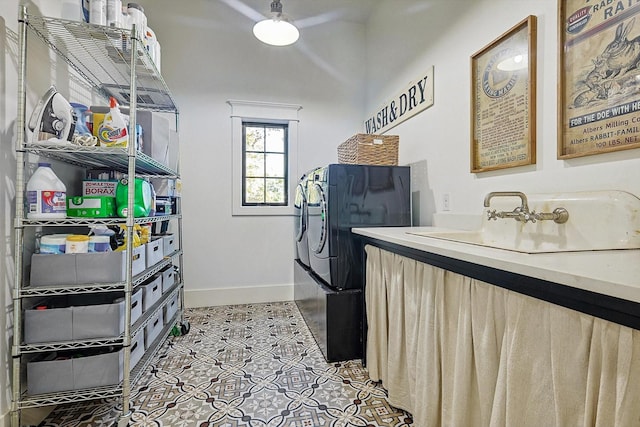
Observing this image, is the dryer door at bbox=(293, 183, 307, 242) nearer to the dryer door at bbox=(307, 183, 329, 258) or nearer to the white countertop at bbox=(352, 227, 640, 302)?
the dryer door at bbox=(307, 183, 329, 258)

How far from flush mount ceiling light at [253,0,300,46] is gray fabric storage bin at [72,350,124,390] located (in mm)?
2429

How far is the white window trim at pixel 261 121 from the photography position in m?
3.22

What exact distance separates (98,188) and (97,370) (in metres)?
0.96

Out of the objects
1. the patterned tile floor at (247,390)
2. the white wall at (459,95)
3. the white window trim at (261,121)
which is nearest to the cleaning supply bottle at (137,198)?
the patterned tile floor at (247,390)

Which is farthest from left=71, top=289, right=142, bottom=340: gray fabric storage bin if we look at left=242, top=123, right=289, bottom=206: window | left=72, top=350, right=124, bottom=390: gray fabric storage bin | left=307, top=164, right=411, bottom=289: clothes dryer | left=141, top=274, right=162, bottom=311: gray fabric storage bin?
left=242, top=123, right=289, bottom=206: window

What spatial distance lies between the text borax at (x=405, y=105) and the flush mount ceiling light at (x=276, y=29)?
1056 millimetres

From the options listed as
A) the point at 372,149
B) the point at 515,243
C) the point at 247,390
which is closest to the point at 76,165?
the point at 247,390

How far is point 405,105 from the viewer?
8.59 ft

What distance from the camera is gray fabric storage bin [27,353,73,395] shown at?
1380 millimetres

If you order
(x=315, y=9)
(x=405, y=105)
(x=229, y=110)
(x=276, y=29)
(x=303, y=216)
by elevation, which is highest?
(x=315, y=9)

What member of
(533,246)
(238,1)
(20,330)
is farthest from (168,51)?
(533,246)

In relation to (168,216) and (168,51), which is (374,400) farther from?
(168,51)

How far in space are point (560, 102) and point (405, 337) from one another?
129 cm

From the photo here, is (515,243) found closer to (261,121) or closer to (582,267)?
(582,267)
